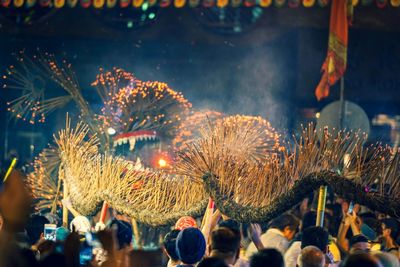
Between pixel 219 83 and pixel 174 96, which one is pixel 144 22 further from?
pixel 174 96

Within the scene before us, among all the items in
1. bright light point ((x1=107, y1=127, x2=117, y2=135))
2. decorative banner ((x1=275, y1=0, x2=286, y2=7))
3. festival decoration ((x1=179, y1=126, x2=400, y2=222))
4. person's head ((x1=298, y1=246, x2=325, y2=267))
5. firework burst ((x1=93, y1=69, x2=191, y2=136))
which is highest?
decorative banner ((x1=275, y1=0, x2=286, y2=7))

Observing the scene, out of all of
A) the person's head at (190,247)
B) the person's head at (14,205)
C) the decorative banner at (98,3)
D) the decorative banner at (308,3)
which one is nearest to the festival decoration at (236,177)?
the person's head at (190,247)

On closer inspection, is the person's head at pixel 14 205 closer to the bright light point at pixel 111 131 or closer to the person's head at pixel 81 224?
the person's head at pixel 81 224

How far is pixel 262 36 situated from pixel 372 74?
1.87m

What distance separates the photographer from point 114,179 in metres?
7.14

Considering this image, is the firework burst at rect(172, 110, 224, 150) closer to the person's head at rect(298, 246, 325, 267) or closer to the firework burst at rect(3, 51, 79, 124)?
the firework burst at rect(3, 51, 79, 124)

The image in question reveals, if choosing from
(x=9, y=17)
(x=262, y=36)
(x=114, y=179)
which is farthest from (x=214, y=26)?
(x=114, y=179)

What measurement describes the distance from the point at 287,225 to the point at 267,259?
3293 mm

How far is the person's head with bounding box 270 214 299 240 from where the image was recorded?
24.5 feet

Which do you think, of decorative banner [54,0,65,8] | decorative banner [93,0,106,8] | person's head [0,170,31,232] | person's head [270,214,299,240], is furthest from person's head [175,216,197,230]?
decorative banner [54,0,65,8]

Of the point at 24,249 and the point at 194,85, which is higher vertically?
the point at 194,85

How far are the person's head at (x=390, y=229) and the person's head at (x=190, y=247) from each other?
262cm

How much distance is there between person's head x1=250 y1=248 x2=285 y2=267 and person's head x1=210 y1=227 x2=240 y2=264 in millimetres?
495

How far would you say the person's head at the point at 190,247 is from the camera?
4.85 m
